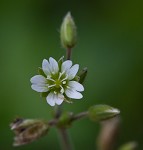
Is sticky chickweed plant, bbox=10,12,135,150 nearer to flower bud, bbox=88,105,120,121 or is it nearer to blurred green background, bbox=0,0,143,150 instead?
flower bud, bbox=88,105,120,121

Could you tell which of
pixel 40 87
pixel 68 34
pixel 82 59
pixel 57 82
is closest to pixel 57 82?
pixel 57 82

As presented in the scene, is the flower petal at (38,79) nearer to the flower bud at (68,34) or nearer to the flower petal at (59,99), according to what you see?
the flower petal at (59,99)

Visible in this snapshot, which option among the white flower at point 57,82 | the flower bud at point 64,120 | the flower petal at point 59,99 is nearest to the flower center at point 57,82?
the white flower at point 57,82

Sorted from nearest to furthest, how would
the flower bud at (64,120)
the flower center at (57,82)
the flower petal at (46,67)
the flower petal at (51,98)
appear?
the flower petal at (51,98) → the flower petal at (46,67) → the flower center at (57,82) → the flower bud at (64,120)

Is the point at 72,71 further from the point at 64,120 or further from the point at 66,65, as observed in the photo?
the point at 64,120

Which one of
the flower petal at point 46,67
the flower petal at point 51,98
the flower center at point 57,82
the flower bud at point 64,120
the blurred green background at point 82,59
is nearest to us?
the flower petal at point 51,98

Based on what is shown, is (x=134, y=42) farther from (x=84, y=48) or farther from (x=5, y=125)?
(x=5, y=125)
